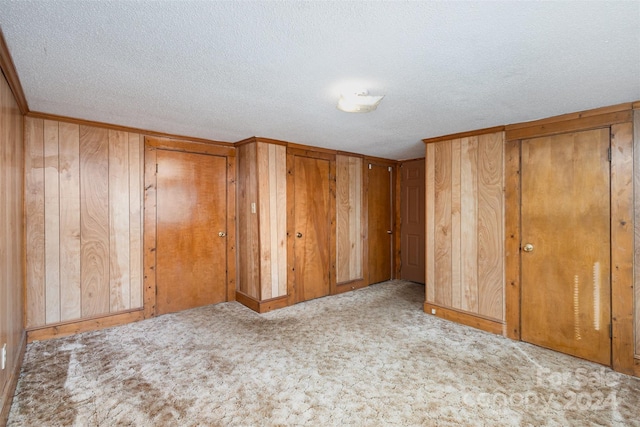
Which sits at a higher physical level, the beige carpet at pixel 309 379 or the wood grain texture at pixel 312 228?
the wood grain texture at pixel 312 228

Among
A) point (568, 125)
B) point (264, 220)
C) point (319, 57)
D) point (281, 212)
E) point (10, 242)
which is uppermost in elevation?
point (319, 57)

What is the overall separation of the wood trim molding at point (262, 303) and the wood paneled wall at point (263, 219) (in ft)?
0.14

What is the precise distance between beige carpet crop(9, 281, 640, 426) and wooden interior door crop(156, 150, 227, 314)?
1.97 ft

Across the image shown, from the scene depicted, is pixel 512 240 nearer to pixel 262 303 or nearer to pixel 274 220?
pixel 274 220

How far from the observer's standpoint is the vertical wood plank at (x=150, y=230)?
3.65 meters

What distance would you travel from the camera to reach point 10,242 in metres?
2.24

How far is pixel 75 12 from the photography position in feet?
4.55

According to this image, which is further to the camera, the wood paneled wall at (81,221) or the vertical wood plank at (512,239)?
the vertical wood plank at (512,239)

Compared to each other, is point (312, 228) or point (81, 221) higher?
point (81, 221)

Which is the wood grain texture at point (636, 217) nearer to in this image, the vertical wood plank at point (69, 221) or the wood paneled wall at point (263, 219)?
the wood paneled wall at point (263, 219)

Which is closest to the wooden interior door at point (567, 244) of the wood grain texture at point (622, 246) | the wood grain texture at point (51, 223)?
the wood grain texture at point (622, 246)

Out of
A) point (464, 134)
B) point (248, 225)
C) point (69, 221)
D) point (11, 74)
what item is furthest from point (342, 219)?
point (11, 74)

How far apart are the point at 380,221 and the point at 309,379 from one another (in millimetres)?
3531

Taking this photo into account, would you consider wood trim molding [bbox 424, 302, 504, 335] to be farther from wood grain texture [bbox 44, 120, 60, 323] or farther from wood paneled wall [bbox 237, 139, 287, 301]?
wood grain texture [bbox 44, 120, 60, 323]
